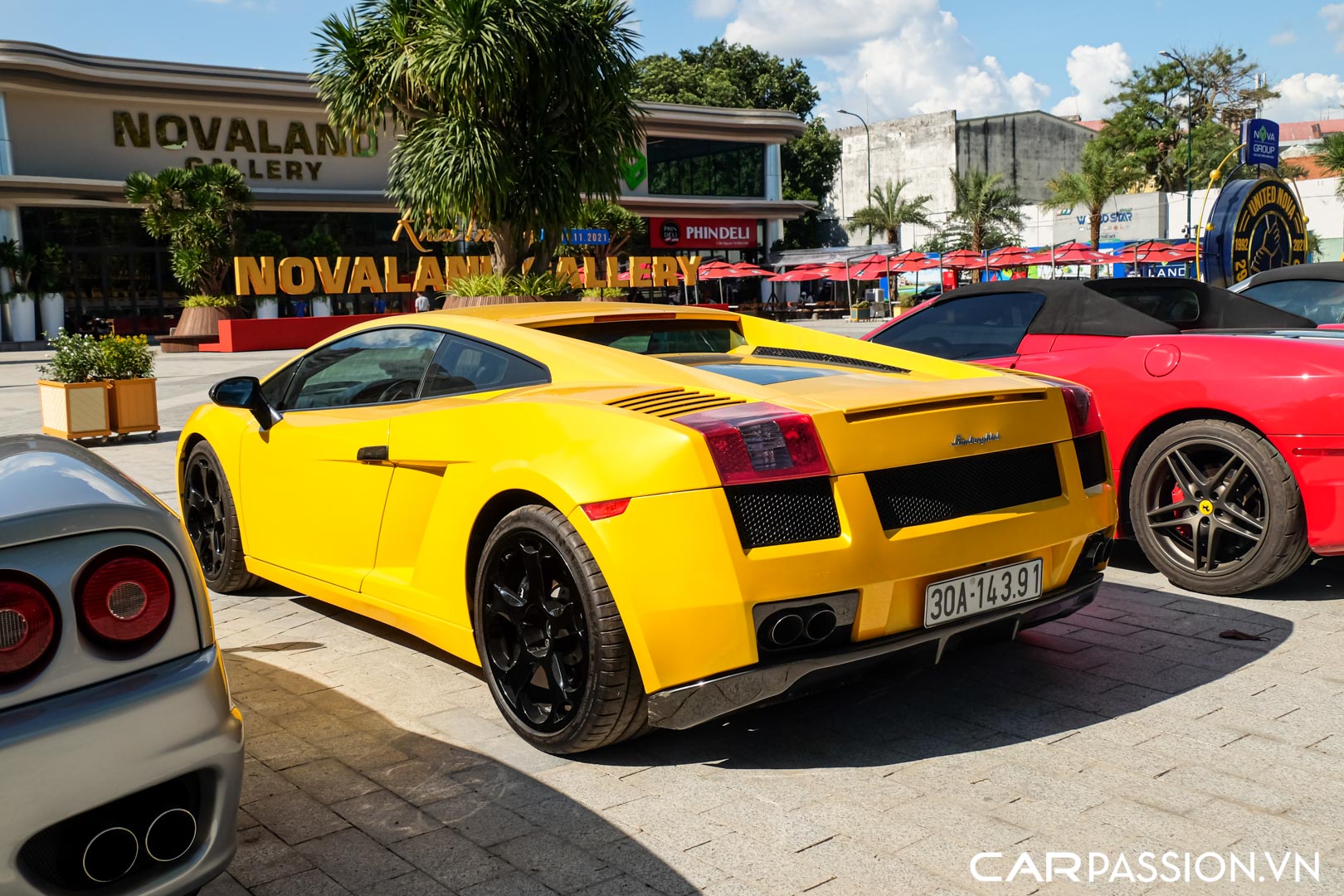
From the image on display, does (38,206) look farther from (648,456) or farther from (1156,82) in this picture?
(1156,82)

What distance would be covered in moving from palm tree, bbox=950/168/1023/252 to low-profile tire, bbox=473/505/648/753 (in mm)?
59672

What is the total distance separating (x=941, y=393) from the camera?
3449 millimetres

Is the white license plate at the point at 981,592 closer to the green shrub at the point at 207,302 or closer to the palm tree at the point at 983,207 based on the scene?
the green shrub at the point at 207,302

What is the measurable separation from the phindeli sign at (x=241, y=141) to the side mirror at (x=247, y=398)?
3374 centimetres

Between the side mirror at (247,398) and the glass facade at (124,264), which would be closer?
the side mirror at (247,398)

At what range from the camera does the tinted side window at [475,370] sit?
12.6 ft

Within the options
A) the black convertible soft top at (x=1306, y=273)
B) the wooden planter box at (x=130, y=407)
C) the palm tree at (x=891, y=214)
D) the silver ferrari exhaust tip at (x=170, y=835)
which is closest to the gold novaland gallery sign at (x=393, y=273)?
the wooden planter box at (x=130, y=407)

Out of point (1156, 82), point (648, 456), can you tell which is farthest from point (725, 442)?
point (1156, 82)

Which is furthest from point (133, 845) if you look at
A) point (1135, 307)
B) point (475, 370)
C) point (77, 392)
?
point (77, 392)

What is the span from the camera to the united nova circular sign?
13.5 meters

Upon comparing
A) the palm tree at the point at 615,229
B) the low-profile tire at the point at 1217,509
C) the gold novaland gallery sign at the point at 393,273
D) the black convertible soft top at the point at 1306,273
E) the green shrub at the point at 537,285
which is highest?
the palm tree at the point at 615,229

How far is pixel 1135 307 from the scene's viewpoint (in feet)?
20.9

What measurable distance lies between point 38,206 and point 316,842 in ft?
126

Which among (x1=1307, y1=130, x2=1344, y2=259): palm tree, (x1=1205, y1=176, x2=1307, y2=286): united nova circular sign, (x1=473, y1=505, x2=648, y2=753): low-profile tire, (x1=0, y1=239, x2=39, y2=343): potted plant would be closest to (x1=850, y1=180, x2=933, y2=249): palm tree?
(x1=1307, y1=130, x2=1344, y2=259): palm tree
